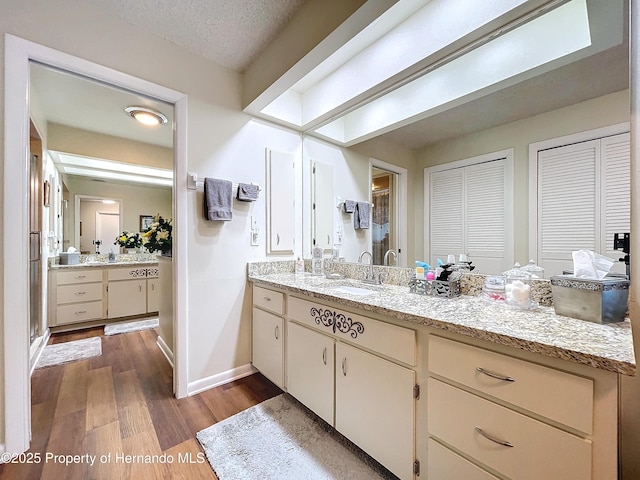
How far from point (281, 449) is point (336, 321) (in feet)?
2.50

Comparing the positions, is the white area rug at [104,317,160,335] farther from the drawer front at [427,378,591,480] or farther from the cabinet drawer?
the drawer front at [427,378,591,480]

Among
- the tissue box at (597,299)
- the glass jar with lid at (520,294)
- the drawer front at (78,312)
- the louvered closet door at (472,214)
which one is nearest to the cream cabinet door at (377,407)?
the glass jar with lid at (520,294)

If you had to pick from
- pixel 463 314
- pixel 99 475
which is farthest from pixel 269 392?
pixel 463 314

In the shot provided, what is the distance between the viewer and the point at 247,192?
2.15 m

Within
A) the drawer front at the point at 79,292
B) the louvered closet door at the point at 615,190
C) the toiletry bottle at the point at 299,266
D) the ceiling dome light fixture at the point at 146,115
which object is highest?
the ceiling dome light fixture at the point at 146,115

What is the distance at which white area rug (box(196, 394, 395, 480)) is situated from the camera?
129cm

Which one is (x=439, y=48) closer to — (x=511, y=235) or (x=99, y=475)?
(x=511, y=235)

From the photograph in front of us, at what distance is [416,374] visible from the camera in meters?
1.10

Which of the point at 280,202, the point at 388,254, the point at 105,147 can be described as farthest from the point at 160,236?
the point at 388,254

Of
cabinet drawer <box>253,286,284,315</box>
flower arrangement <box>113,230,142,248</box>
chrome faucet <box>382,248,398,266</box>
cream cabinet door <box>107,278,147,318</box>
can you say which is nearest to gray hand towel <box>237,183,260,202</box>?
cabinet drawer <box>253,286,284,315</box>

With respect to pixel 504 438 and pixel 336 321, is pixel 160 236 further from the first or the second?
pixel 504 438

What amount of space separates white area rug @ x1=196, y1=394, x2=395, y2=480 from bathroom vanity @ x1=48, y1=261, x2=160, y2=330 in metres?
2.97

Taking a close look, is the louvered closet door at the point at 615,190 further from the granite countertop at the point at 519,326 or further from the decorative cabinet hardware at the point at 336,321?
the decorative cabinet hardware at the point at 336,321

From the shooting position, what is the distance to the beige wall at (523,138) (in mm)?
1092
